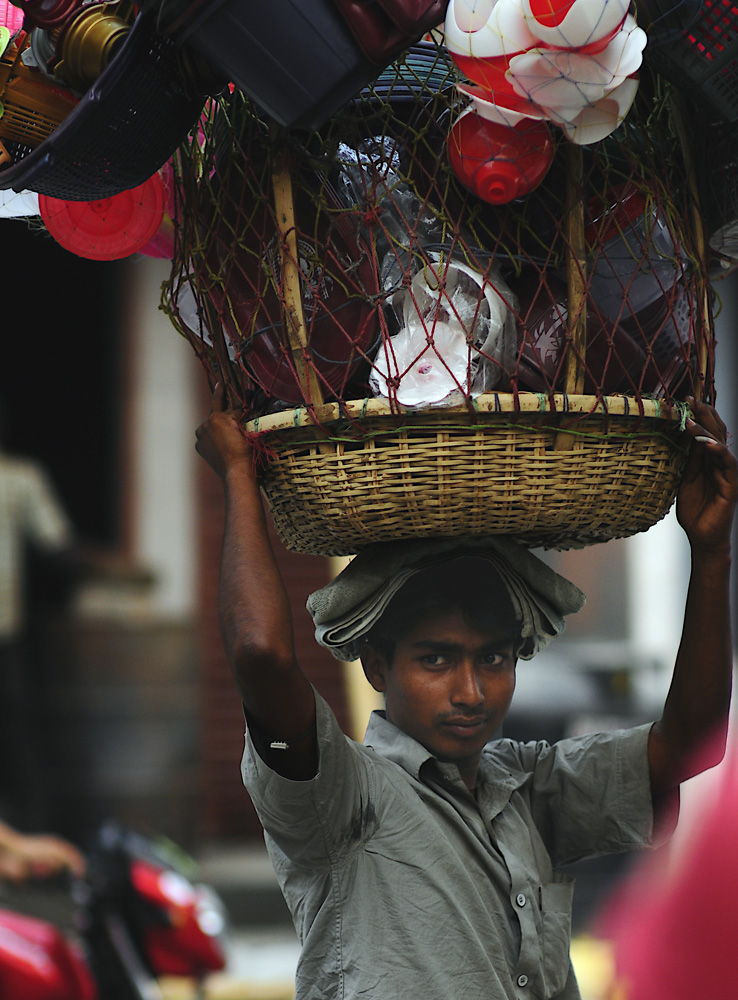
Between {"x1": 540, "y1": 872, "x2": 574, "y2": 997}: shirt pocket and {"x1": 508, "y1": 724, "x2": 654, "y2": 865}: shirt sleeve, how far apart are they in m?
0.12

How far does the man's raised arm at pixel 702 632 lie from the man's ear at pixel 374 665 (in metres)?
0.47

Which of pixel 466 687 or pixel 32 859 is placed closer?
pixel 466 687

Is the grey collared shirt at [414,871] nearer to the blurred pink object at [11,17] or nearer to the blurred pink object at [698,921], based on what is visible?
the blurred pink object at [698,921]

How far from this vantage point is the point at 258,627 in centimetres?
163

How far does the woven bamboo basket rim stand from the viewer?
62.3 inches

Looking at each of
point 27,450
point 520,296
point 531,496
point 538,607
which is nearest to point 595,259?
point 520,296

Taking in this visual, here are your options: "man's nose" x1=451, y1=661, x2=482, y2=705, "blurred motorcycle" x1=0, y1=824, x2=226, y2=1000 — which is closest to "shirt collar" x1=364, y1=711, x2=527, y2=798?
"man's nose" x1=451, y1=661, x2=482, y2=705

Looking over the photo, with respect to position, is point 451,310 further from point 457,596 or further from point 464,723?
point 464,723

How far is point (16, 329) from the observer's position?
6.34 meters

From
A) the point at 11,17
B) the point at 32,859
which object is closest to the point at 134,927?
the point at 32,859

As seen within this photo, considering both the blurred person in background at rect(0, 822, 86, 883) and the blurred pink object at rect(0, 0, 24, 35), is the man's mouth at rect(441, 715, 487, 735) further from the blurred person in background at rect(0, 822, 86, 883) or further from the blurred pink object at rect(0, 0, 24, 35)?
the blurred person in background at rect(0, 822, 86, 883)

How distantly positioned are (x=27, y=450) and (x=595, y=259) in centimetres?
503

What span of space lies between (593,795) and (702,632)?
1.12 feet

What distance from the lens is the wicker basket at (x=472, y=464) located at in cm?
159
